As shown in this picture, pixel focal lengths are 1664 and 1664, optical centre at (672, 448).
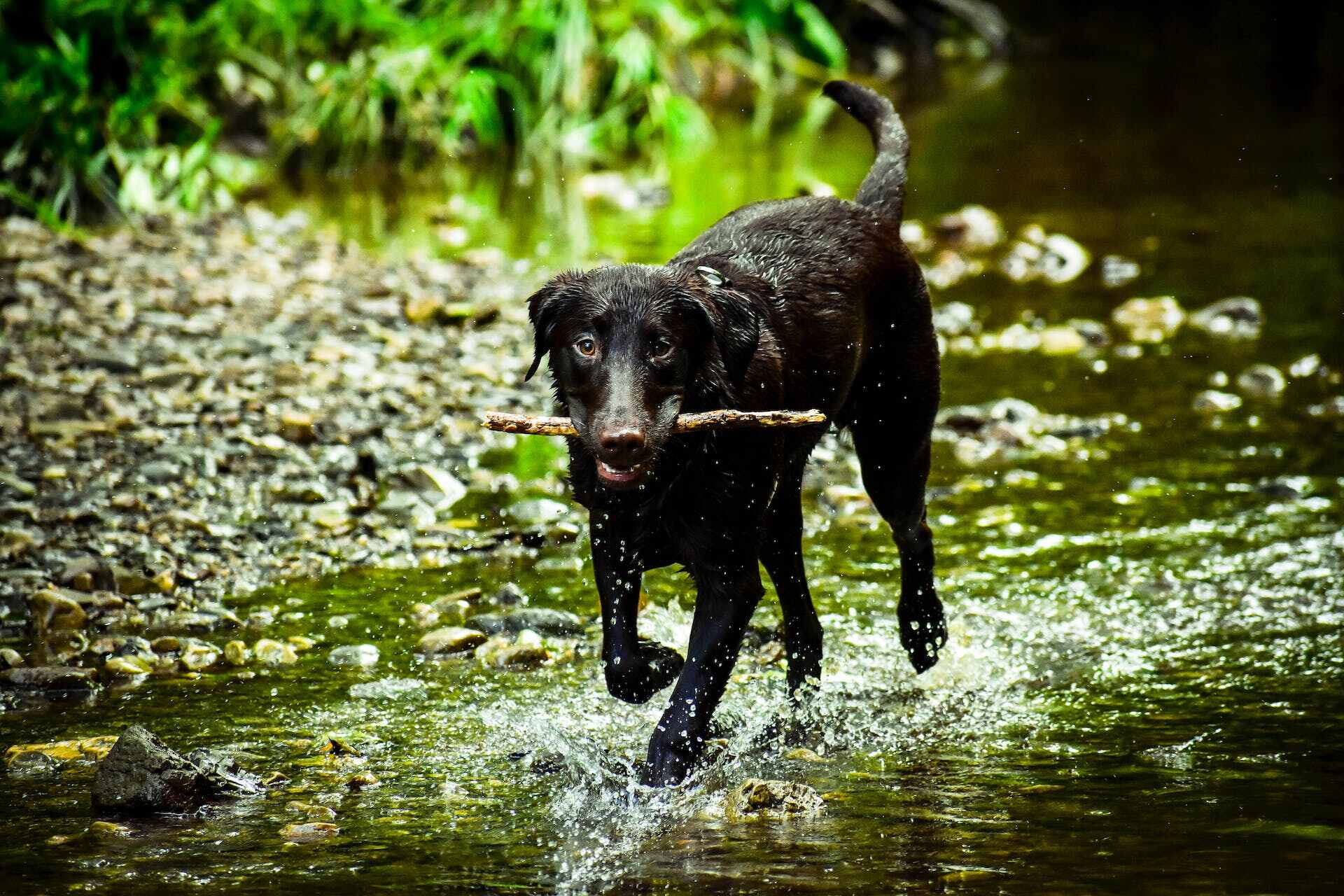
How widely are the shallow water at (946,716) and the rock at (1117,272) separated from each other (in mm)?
1851

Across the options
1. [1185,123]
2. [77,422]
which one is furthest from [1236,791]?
[1185,123]

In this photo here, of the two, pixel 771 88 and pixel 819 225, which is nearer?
pixel 819 225

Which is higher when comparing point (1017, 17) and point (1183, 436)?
point (1017, 17)

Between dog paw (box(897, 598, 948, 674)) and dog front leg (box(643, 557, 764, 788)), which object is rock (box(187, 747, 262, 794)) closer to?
dog front leg (box(643, 557, 764, 788))

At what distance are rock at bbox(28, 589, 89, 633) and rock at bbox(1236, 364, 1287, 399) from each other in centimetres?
546

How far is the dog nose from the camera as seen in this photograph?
3775mm

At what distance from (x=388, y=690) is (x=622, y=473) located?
134cm

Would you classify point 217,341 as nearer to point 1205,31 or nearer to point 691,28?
A: point 691,28

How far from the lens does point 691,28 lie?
1627 cm

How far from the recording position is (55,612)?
5172 mm

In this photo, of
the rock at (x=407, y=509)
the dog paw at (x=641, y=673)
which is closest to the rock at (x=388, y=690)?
the dog paw at (x=641, y=673)

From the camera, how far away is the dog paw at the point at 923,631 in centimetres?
515

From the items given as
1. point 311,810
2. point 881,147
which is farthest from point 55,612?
point 881,147

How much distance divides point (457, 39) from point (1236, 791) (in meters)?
12.5
